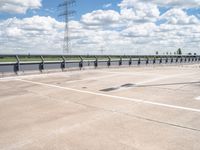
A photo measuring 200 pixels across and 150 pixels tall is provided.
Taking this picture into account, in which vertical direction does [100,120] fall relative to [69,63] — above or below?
below

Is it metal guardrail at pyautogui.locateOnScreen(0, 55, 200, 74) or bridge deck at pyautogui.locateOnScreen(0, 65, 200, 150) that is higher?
metal guardrail at pyautogui.locateOnScreen(0, 55, 200, 74)

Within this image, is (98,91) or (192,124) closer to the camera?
(192,124)

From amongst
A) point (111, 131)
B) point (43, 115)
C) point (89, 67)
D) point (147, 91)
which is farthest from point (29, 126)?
point (89, 67)

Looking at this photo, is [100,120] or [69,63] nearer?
[100,120]

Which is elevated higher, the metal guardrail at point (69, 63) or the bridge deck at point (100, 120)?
the metal guardrail at point (69, 63)

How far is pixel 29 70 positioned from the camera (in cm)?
1623

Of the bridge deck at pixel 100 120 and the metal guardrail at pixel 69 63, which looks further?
the metal guardrail at pixel 69 63

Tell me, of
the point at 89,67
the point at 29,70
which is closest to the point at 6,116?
the point at 29,70

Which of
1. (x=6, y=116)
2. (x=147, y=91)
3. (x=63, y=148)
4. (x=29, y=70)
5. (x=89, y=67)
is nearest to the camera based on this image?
(x=63, y=148)

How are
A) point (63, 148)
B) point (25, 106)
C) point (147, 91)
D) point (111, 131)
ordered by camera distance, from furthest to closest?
1. point (147, 91)
2. point (25, 106)
3. point (111, 131)
4. point (63, 148)

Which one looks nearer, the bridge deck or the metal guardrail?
the bridge deck

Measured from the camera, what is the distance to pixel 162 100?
319 inches

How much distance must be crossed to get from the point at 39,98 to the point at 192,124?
5438 millimetres

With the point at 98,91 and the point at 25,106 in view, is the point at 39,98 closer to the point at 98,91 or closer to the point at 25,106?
the point at 25,106
